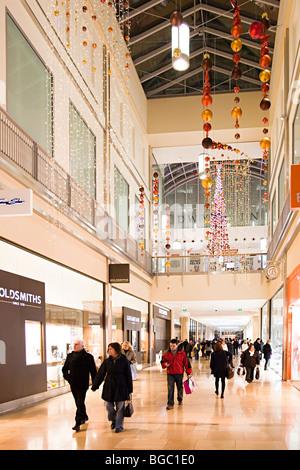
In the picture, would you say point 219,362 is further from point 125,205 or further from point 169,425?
point 125,205

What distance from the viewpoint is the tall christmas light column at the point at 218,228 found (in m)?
28.3

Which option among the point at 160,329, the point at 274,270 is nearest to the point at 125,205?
the point at 274,270

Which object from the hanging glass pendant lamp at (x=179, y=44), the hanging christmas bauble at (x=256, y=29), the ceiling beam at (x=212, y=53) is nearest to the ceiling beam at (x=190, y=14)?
the ceiling beam at (x=212, y=53)

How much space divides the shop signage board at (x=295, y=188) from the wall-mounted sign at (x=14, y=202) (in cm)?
469

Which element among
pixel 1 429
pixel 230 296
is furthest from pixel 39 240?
pixel 230 296

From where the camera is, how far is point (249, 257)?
27.2m

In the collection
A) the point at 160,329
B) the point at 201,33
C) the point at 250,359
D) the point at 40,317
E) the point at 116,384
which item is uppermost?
the point at 201,33

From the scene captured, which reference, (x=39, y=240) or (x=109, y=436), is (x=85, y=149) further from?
(x=109, y=436)

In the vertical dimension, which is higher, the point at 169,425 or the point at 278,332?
the point at 169,425

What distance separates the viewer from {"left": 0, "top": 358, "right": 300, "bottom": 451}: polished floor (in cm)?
719

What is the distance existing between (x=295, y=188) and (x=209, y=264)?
1766 cm

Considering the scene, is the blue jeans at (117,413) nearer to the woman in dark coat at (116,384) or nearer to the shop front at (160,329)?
the woman in dark coat at (116,384)

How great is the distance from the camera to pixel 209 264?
27.7 meters

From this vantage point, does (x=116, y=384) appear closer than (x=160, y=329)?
Yes
